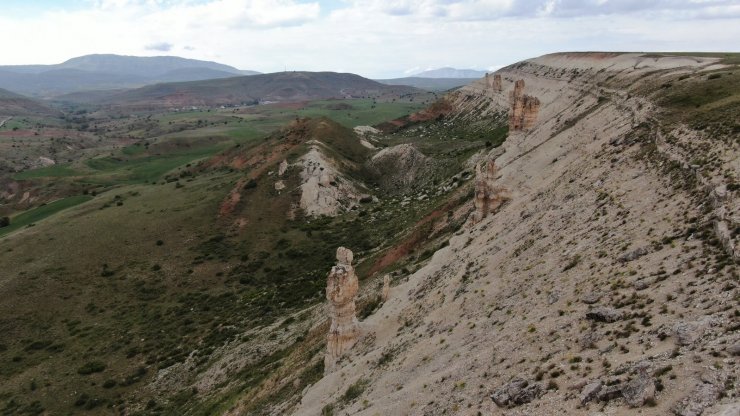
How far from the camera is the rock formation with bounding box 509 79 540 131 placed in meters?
71.2

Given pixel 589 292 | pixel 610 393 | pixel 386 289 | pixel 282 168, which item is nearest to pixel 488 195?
pixel 386 289

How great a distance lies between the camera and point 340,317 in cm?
3650

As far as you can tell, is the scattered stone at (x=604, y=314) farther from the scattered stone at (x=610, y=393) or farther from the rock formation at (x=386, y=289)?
the rock formation at (x=386, y=289)

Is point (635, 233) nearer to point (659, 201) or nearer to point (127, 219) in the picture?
point (659, 201)

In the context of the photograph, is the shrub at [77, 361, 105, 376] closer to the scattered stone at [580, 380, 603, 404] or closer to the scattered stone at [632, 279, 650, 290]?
the scattered stone at [580, 380, 603, 404]

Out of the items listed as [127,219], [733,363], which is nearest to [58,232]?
[127,219]

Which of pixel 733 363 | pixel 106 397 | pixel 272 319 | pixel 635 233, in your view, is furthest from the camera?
pixel 272 319

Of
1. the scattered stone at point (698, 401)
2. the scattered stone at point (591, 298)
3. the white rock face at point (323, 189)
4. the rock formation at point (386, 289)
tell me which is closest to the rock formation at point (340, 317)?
the rock formation at point (386, 289)

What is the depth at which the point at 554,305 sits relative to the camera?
23828 mm

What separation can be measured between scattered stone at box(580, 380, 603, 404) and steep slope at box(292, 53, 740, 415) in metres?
0.04

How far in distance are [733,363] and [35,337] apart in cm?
7034

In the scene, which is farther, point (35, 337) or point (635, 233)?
point (35, 337)

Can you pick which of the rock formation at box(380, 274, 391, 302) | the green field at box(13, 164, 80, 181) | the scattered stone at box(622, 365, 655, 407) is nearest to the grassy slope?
the rock formation at box(380, 274, 391, 302)

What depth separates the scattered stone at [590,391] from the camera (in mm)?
15914
